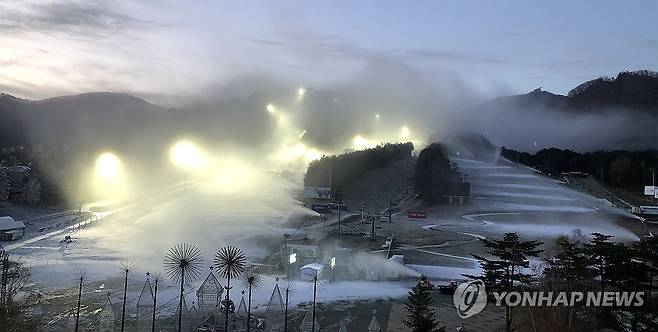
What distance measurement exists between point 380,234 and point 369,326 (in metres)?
28.0

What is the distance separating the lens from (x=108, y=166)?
101 m

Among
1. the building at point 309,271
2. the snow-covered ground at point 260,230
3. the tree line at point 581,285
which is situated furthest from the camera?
the snow-covered ground at point 260,230

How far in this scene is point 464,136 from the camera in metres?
138

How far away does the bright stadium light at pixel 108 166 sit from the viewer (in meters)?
96.9

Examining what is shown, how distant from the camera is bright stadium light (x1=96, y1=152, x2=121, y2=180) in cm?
9688

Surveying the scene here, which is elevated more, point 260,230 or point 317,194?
point 317,194

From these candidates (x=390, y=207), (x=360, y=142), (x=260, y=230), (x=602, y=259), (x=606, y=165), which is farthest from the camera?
(x=360, y=142)

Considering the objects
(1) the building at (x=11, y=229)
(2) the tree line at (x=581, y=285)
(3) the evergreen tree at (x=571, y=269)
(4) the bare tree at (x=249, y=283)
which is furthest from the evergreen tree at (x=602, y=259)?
(1) the building at (x=11, y=229)

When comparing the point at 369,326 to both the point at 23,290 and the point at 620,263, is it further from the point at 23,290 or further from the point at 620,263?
the point at 23,290

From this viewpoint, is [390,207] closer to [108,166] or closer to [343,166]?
[343,166]

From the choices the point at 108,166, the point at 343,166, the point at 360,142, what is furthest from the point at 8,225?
the point at 360,142

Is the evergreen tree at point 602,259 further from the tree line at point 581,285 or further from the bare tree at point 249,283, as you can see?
the bare tree at point 249,283

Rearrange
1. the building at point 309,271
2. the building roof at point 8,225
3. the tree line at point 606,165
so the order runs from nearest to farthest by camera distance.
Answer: the building at point 309,271, the building roof at point 8,225, the tree line at point 606,165

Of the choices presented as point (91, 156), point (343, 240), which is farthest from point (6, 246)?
point (91, 156)
